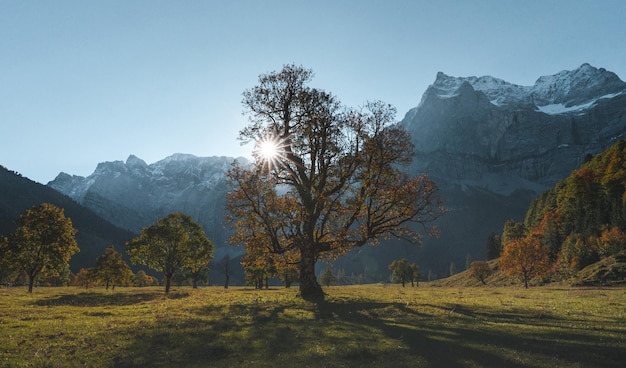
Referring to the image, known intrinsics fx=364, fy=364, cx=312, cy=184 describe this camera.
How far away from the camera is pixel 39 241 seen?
60094 millimetres

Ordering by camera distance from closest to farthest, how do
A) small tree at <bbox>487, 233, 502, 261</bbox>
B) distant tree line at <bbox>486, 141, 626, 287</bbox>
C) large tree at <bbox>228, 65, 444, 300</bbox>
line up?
large tree at <bbox>228, 65, 444, 300</bbox> → distant tree line at <bbox>486, 141, 626, 287</bbox> → small tree at <bbox>487, 233, 502, 261</bbox>

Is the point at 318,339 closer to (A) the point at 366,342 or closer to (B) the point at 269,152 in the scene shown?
(A) the point at 366,342

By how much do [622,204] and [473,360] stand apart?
11615cm

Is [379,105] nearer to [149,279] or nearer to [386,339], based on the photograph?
[386,339]

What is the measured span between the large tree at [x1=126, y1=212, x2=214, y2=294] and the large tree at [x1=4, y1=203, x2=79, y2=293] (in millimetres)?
11130

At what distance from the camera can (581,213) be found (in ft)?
376

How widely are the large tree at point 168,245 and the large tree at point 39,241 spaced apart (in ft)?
36.5

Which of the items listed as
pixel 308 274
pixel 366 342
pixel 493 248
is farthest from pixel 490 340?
pixel 493 248

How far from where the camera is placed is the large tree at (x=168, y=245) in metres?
67.8

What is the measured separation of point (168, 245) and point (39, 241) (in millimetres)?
19959

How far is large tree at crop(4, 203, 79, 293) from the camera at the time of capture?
59.3m

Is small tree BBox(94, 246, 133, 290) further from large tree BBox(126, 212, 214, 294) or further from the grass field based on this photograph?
the grass field

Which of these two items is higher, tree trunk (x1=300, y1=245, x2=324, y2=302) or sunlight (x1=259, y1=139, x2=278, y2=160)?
sunlight (x1=259, y1=139, x2=278, y2=160)

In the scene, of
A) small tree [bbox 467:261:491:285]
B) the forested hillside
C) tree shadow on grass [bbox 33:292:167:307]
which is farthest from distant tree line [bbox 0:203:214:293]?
the forested hillside
